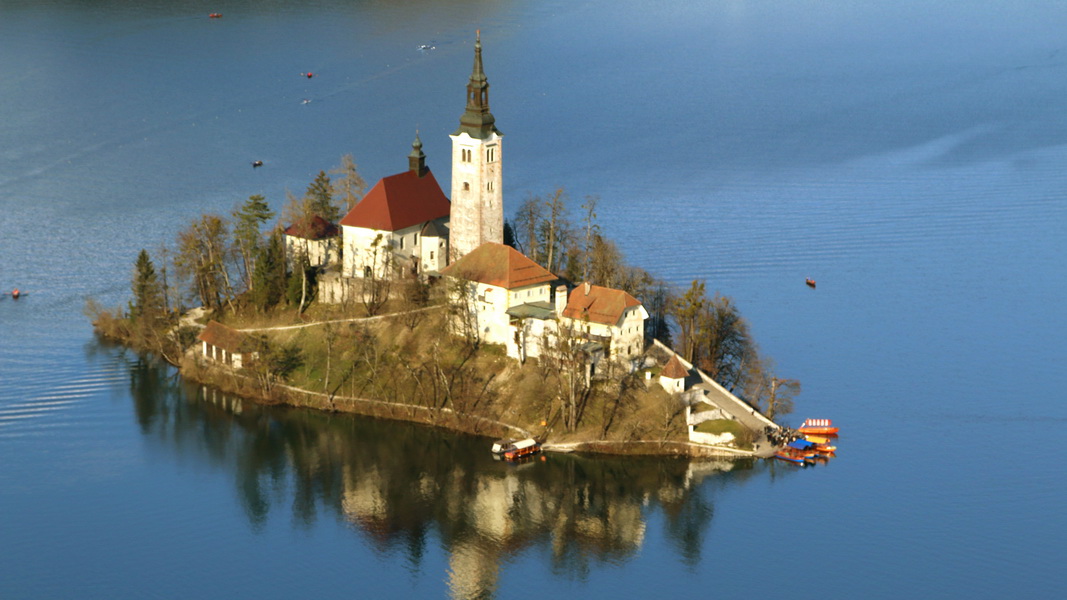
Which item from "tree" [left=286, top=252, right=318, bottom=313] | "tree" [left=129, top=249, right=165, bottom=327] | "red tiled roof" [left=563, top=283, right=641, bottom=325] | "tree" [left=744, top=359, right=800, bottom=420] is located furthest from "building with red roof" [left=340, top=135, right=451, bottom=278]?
"tree" [left=744, top=359, right=800, bottom=420]

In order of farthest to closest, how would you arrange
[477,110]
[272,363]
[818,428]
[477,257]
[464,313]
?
1. [272,363]
2. [477,110]
3. [477,257]
4. [464,313]
5. [818,428]

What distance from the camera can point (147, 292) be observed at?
108625 millimetres

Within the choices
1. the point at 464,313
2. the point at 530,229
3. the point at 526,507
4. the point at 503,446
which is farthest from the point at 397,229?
the point at 526,507

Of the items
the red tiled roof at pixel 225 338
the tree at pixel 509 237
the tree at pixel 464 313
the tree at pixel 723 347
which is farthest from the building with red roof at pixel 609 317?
the red tiled roof at pixel 225 338

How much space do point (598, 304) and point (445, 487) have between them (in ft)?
45.2

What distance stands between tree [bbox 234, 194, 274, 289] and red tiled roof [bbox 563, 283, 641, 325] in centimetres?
2286

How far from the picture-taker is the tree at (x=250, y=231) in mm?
107500

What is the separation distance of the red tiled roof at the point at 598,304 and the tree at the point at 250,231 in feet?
75.0

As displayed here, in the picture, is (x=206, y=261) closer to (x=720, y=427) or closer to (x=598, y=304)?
(x=598, y=304)

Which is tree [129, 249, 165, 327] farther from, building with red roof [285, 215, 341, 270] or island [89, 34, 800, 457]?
building with red roof [285, 215, 341, 270]

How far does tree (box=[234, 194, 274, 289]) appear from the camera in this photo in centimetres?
10750

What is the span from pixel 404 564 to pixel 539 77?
105 metres

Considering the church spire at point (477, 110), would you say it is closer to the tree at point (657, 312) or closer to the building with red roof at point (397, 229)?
the building with red roof at point (397, 229)

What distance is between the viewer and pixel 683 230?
129750mm
